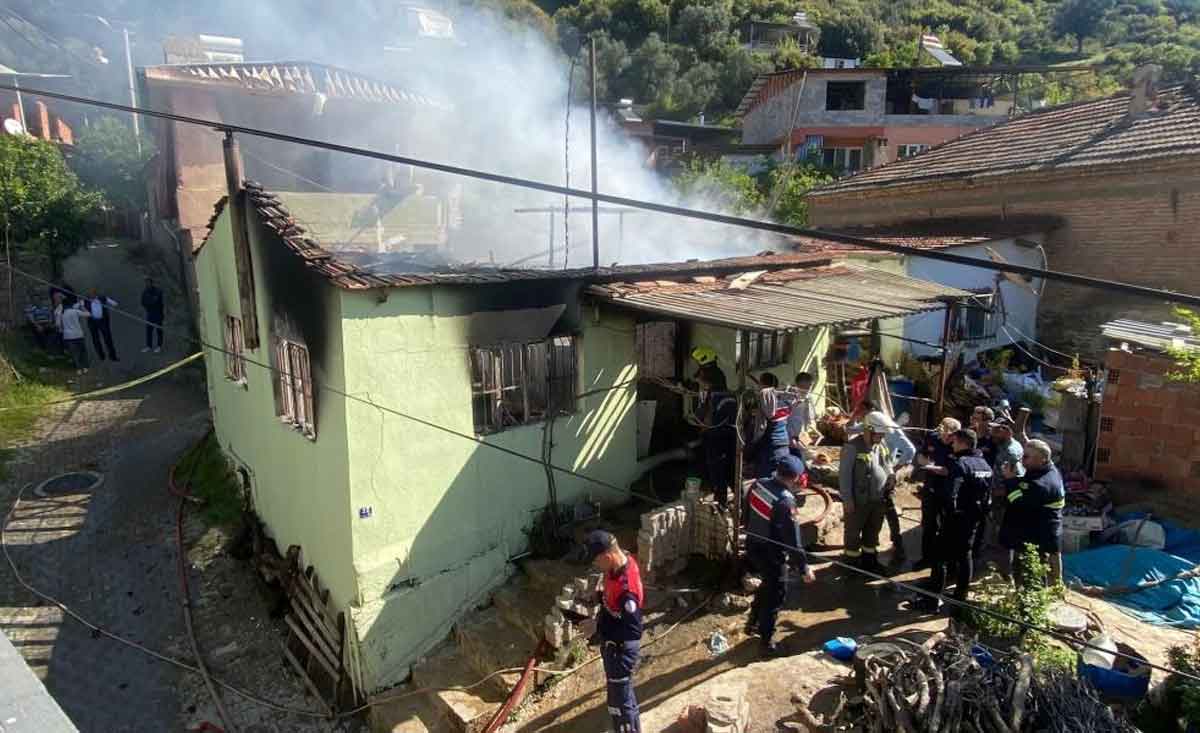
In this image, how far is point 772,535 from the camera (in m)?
6.34

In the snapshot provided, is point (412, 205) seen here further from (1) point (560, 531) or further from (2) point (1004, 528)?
(2) point (1004, 528)

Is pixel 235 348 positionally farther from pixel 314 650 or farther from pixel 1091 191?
pixel 1091 191

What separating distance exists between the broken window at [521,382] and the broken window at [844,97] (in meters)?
29.4

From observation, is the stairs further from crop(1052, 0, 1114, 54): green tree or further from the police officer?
crop(1052, 0, 1114, 54): green tree

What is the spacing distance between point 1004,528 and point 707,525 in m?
3.07

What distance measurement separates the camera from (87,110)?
127 ft

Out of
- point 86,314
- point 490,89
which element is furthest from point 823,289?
point 86,314

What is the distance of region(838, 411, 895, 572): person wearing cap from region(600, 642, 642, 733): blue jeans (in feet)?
10.3

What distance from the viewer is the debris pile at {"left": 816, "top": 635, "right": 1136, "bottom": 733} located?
4.88m

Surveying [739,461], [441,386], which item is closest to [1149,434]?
[739,461]

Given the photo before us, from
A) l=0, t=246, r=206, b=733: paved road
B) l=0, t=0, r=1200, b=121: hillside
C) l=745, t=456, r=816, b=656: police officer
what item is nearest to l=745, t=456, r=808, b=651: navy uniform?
l=745, t=456, r=816, b=656: police officer

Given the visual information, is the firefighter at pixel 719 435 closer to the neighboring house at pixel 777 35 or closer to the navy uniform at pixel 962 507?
the navy uniform at pixel 962 507

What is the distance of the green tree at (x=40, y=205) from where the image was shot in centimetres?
1862

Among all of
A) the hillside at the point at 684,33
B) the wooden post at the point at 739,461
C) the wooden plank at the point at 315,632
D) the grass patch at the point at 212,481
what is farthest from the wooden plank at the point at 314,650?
the hillside at the point at 684,33
